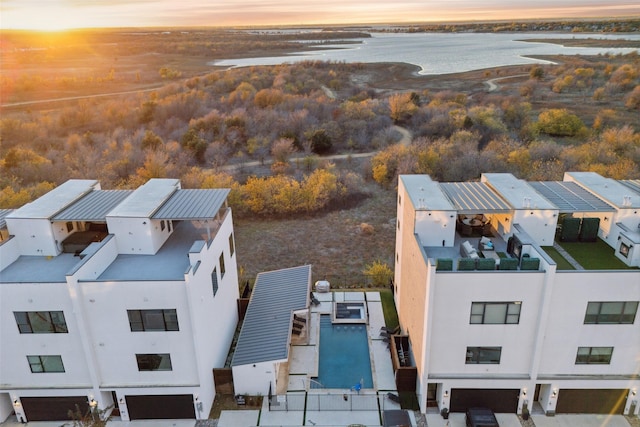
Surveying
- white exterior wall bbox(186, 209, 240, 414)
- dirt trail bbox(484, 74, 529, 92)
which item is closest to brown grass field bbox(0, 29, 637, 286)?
dirt trail bbox(484, 74, 529, 92)

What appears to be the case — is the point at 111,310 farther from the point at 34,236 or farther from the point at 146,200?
the point at 34,236

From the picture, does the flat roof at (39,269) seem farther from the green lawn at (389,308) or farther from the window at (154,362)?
the green lawn at (389,308)

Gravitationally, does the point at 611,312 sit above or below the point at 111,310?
below

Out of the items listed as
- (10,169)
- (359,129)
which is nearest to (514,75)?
(359,129)

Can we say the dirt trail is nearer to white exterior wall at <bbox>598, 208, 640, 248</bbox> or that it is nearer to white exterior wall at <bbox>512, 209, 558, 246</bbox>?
white exterior wall at <bbox>598, 208, 640, 248</bbox>

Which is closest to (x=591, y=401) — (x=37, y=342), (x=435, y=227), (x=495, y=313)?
(x=495, y=313)

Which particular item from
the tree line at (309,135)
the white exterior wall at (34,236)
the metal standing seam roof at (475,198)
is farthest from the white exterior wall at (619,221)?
the tree line at (309,135)
